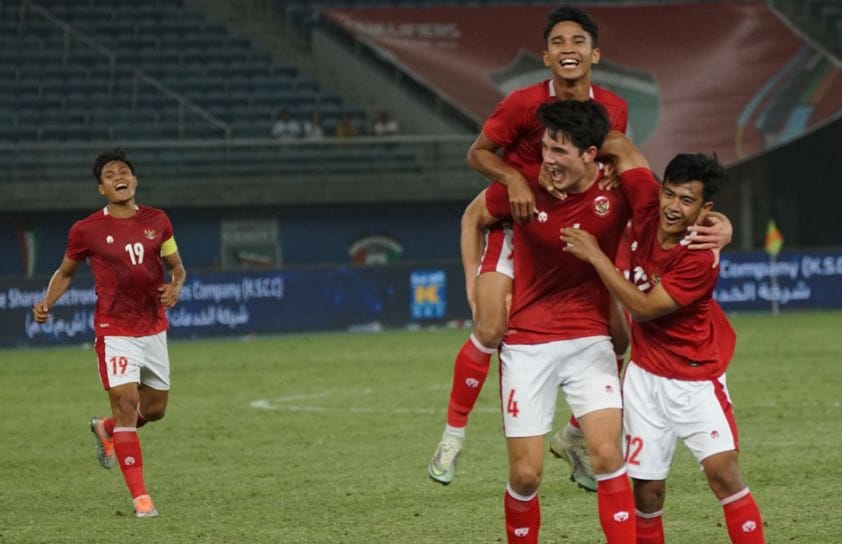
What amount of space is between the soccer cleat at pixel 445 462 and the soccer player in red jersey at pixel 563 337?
423 mm

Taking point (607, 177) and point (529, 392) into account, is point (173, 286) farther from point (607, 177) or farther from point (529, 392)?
point (607, 177)

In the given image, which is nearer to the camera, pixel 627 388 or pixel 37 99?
pixel 627 388

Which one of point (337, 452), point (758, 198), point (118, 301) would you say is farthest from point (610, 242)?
point (758, 198)

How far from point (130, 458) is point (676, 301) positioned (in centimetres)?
445

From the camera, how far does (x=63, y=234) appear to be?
2997 cm

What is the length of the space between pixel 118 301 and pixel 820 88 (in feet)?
81.4

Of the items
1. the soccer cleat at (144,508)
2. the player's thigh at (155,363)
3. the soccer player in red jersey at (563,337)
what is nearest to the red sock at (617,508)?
the soccer player in red jersey at (563,337)

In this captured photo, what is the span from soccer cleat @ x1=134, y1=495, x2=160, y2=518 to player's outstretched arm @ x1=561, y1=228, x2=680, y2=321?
13.1 feet

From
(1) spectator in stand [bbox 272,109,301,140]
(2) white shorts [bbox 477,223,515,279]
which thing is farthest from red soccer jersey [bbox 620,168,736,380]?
(1) spectator in stand [bbox 272,109,301,140]

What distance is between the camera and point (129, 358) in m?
10.6

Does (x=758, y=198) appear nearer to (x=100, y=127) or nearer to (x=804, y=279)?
(x=804, y=279)

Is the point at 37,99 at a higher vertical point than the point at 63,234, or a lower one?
higher

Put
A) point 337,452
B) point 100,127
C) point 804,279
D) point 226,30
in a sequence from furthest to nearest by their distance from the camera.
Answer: point 226,30, point 100,127, point 804,279, point 337,452

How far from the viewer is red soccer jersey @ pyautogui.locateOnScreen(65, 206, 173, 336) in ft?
35.3
